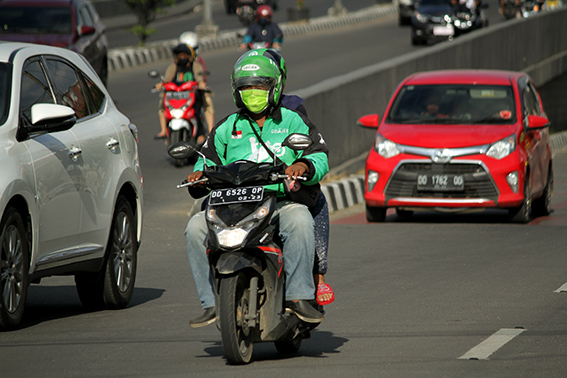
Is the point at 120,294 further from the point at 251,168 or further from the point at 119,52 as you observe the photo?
the point at 119,52

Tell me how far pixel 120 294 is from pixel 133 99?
56.6 feet

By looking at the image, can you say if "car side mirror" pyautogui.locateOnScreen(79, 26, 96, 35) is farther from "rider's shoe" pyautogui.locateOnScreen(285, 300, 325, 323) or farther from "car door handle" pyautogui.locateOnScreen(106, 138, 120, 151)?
"rider's shoe" pyautogui.locateOnScreen(285, 300, 325, 323)

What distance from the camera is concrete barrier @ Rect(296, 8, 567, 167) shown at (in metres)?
17.1

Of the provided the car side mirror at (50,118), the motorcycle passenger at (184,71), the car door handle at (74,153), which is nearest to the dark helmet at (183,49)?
the motorcycle passenger at (184,71)

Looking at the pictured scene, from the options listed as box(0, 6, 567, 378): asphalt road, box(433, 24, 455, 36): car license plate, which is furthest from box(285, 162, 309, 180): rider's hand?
box(433, 24, 455, 36): car license plate

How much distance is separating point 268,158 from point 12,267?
1796mm

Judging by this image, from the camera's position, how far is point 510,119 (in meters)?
14.1

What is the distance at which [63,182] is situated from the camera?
766cm

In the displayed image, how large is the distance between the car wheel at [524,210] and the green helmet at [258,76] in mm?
7724

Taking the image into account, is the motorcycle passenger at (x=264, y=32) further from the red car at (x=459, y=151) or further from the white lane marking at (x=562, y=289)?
the white lane marking at (x=562, y=289)

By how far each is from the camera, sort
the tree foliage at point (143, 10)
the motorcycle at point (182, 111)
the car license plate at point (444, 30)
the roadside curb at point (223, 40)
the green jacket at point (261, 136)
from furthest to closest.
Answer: the car license plate at point (444, 30) < the tree foliage at point (143, 10) < the roadside curb at point (223, 40) < the motorcycle at point (182, 111) < the green jacket at point (261, 136)

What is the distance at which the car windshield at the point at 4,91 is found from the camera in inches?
289

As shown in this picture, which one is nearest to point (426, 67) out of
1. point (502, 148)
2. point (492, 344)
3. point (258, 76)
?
point (502, 148)

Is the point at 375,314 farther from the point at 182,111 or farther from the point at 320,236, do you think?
the point at 182,111
